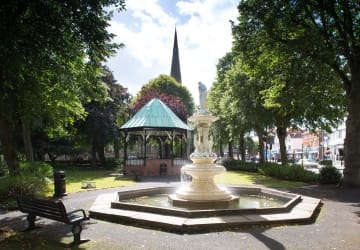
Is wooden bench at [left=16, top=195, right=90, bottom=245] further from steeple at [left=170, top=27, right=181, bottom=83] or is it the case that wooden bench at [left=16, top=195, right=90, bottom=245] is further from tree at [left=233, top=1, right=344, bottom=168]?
steeple at [left=170, top=27, right=181, bottom=83]

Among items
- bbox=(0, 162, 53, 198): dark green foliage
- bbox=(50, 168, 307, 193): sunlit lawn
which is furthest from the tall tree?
bbox=(0, 162, 53, 198): dark green foliage

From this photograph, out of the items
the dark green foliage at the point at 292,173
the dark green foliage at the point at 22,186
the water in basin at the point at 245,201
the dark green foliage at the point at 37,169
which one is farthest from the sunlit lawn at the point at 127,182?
the water in basin at the point at 245,201

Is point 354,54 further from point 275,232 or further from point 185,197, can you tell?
point 275,232

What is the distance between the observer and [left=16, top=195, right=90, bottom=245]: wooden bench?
25.9 ft

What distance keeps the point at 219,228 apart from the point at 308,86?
13.5m

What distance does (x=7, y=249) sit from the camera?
7.35 meters

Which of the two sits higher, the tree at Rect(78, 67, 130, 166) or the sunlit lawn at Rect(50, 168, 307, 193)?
the tree at Rect(78, 67, 130, 166)

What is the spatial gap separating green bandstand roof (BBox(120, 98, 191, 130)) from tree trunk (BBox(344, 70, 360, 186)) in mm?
14781

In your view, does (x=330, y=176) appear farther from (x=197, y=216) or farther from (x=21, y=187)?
(x=21, y=187)

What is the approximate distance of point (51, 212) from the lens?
823 cm

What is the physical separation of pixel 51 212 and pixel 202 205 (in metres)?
5.31

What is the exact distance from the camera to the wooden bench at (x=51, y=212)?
Result: 7.91 meters

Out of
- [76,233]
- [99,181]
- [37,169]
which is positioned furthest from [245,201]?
[99,181]

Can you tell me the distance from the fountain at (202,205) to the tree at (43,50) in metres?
4.59
